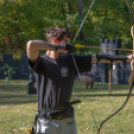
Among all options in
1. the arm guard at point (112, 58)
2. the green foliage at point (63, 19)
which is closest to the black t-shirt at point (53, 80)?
the arm guard at point (112, 58)

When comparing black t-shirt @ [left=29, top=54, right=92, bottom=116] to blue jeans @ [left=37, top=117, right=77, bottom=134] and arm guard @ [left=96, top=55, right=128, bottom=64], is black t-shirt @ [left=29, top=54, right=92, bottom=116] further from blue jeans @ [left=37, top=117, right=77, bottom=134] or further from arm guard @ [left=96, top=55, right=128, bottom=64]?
arm guard @ [left=96, top=55, right=128, bottom=64]

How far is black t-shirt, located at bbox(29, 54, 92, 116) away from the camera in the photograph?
237cm

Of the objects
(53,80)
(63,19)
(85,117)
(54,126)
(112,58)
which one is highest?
(63,19)

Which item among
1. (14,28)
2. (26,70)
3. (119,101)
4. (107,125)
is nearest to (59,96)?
(107,125)

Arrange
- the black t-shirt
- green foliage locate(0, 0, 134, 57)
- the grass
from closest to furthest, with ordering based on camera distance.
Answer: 1. the black t-shirt
2. the grass
3. green foliage locate(0, 0, 134, 57)

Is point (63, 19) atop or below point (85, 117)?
atop

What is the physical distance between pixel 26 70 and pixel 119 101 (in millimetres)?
12324

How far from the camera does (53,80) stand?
239cm

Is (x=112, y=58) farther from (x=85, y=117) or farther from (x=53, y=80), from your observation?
(x=85, y=117)

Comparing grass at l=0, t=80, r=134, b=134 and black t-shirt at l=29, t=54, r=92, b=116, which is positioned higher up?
black t-shirt at l=29, t=54, r=92, b=116

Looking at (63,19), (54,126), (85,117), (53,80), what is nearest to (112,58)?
(53,80)

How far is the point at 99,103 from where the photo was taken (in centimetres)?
745

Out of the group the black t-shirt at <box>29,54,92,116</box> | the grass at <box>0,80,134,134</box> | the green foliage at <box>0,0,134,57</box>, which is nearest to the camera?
the black t-shirt at <box>29,54,92,116</box>

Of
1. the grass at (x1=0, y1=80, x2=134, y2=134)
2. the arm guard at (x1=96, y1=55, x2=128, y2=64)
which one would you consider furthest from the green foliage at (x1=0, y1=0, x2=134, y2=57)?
the arm guard at (x1=96, y1=55, x2=128, y2=64)
